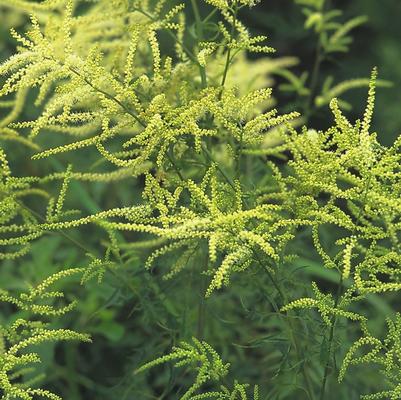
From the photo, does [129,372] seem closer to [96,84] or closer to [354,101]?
[96,84]

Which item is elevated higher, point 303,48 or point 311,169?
point 303,48

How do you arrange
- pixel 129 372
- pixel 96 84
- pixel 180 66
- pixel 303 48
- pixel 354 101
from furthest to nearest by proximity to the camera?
pixel 303 48 < pixel 354 101 < pixel 129 372 < pixel 180 66 < pixel 96 84

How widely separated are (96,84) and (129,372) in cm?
83

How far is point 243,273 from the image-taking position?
83.9 inches

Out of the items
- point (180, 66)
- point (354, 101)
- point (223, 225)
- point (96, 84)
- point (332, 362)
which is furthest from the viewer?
point (354, 101)

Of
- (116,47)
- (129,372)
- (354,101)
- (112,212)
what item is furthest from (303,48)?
(112,212)

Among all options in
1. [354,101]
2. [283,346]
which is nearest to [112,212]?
[283,346]

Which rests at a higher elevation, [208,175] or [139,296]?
[208,175]

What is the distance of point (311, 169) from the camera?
1.72m

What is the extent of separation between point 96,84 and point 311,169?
47cm

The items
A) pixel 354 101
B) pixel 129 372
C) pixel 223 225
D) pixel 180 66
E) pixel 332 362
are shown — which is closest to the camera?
pixel 223 225

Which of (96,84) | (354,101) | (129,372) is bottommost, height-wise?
(129,372)

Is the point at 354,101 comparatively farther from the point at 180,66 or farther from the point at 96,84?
the point at 96,84

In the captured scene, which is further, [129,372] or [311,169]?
[129,372]
